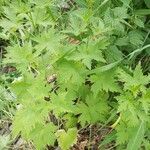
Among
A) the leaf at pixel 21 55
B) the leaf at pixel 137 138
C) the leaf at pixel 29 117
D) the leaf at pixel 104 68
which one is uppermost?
the leaf at pixel 21 55

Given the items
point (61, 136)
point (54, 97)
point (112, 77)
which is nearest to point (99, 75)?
point (112, 77)

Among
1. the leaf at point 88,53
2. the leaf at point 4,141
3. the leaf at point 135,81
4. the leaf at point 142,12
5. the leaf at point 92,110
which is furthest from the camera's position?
the leaf at point 4,141

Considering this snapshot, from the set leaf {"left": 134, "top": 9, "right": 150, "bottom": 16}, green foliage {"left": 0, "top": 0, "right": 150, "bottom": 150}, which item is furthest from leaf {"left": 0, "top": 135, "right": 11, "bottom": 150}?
leaf {"left": 134, "top": 9, "right": 150, "bottom": 16}

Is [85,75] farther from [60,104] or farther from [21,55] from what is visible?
[21,55]

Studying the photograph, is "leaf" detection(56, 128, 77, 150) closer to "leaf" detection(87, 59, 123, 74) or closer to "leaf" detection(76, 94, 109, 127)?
"leaf" detection(76, 94, 109, 127)

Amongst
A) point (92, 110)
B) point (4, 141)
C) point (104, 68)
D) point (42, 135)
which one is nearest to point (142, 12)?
point (104, 68)

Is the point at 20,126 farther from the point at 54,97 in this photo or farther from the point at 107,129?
the point at 107,129

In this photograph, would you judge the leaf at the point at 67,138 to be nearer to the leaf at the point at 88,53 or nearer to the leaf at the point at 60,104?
the leaf at the point at 60,104

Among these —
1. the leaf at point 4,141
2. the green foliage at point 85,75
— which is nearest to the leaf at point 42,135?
the green foliage at point 85,75
